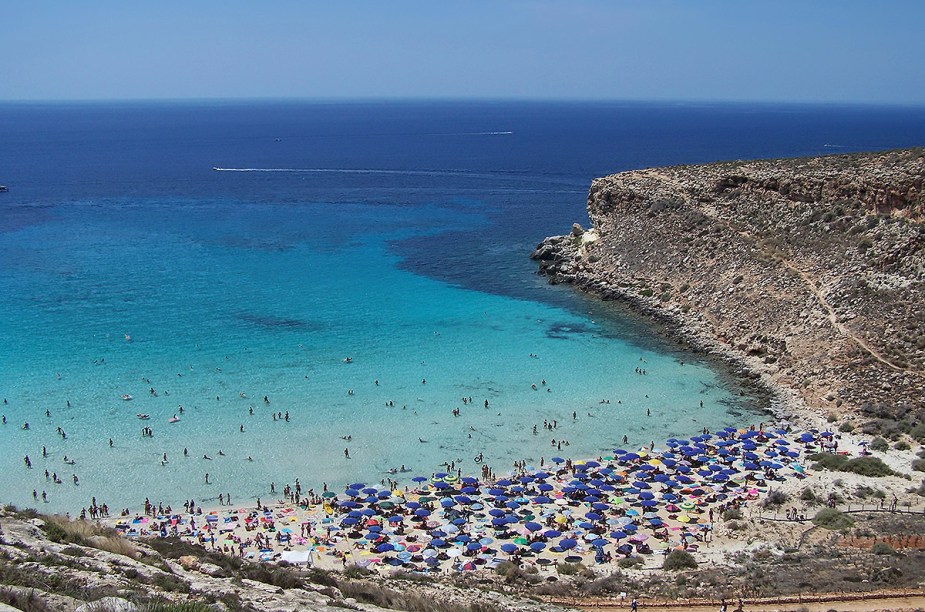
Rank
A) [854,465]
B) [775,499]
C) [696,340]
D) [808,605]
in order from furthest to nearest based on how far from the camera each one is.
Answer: [696,340], [854,465], [775,499], [808,605]

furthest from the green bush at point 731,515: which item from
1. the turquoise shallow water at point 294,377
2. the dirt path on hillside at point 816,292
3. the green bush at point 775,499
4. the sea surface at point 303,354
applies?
the dirt path on hillside at point 816,292

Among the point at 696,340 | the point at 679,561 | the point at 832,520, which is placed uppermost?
the point at 696,340

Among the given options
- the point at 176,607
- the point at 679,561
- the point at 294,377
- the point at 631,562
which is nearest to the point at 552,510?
the point at 631,562

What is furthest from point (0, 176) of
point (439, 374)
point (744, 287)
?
point (744, 287)

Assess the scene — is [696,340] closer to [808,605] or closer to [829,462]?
[829,462]

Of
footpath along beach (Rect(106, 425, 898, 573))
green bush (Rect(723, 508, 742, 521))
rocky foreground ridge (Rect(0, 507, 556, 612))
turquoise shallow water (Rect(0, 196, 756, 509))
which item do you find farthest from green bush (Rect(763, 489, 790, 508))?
rocky foreground ridge (Rect(0, 507, 556, 612))

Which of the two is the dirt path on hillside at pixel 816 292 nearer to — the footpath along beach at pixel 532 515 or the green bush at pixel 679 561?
the footpath along beach at pixel 532 515

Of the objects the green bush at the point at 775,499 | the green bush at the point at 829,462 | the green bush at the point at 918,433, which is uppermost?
the green bush at the point at 918,433
